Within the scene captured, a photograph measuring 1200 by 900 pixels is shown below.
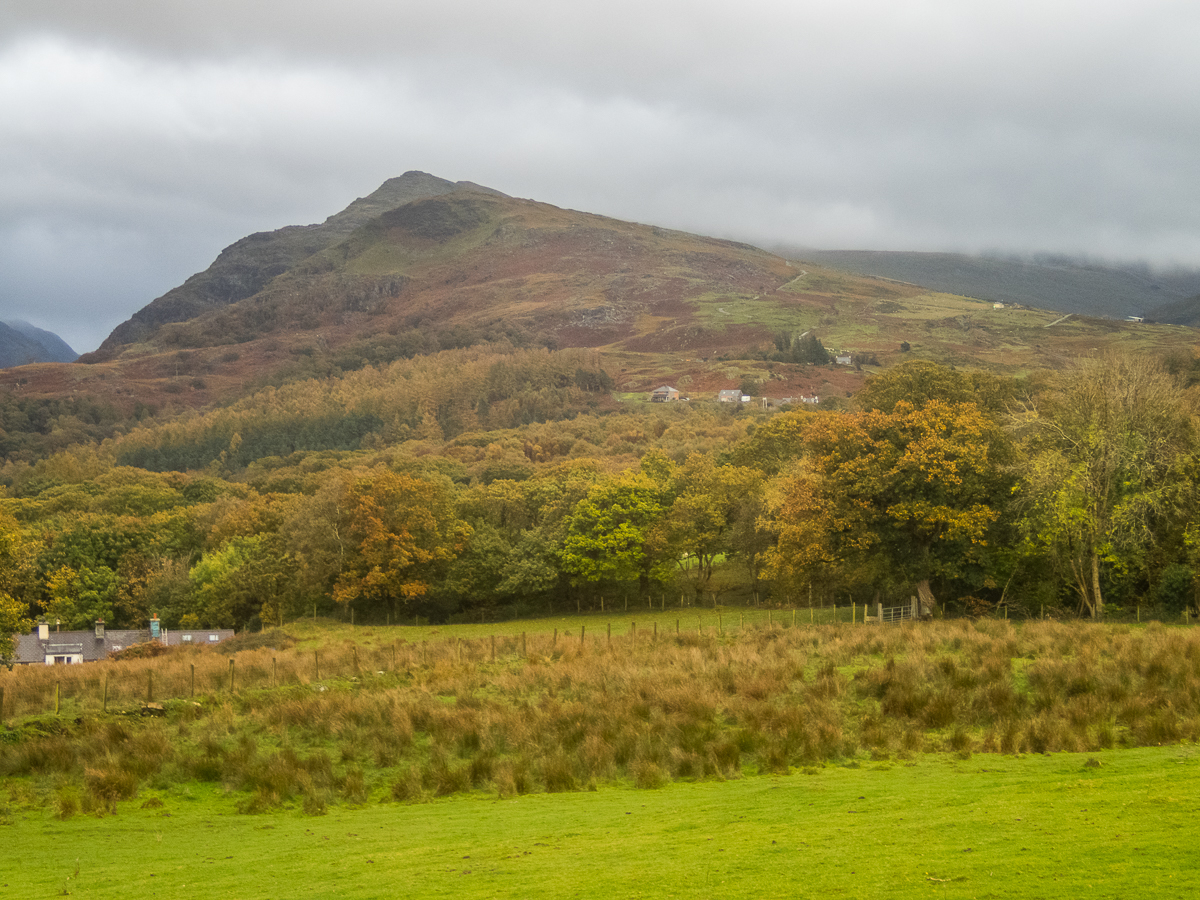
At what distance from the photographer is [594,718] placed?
61.8 ft

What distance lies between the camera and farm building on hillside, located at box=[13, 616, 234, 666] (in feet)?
186

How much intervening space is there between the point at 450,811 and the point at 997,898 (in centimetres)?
884

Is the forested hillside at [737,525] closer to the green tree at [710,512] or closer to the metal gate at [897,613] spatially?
→ the green tree at [710,512]

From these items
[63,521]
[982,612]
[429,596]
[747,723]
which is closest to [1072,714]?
[747,723]

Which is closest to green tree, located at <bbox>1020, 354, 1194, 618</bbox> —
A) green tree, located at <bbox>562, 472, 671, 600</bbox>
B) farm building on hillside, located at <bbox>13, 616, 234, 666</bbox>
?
green tree, located at <bbox>562, 472, 671, 600</bbox>

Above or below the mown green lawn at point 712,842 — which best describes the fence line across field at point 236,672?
below

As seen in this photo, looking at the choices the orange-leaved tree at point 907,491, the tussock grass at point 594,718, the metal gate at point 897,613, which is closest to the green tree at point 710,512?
the metal gate at point 897,613

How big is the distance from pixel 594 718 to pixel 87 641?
5182 centimetres

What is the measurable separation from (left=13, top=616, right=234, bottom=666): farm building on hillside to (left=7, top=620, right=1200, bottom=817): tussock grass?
3387 centimetres

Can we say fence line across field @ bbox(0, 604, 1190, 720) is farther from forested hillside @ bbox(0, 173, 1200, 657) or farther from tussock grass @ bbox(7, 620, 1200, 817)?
forested hillside @ bbox(0, 173, 1200, 657)

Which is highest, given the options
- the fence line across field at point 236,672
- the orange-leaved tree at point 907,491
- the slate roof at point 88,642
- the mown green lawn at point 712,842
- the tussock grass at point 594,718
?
→ the orange-leaved tree at point 907,491

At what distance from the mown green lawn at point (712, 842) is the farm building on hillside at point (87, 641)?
46.8 m

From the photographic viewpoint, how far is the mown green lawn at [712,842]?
8.33 meters

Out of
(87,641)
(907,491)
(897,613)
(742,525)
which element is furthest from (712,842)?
(87,641)
